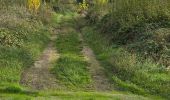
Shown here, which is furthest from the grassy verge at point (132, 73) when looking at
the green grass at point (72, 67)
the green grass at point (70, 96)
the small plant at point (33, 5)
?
the small plant at point (33, 5)

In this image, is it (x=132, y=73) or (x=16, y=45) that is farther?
(x=16, y=45)

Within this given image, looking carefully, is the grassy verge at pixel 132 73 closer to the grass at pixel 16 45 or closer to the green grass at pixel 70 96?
the green grass at pixel 70 96

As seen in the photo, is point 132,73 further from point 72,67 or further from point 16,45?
point 16,45

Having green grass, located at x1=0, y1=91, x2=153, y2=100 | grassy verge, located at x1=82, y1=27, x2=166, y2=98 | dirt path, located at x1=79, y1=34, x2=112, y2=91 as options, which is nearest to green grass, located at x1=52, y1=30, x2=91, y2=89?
dirt path, located at x1=79, y1=34, x2=112, y2=91

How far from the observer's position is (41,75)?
2173 centimetres

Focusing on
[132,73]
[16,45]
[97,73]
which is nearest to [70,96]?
[132,73]

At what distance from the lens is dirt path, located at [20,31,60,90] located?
19891mm

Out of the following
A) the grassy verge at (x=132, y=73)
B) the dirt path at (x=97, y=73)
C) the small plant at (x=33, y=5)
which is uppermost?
the small plant at (x=33, y=5)

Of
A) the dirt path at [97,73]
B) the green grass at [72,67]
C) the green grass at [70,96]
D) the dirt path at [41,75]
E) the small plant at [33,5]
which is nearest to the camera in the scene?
the green grass at [70,96]

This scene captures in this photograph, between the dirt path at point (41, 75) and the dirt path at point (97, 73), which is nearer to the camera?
the dirt path at point (41, 75)

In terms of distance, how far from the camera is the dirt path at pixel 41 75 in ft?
65.3

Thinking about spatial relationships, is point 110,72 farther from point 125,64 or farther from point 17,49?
point 17,49

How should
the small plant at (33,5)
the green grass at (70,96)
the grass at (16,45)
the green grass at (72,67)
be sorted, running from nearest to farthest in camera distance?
the green grass at (70,96) < the green grass at (72,67) < the grass at (16,45) < the small plant at (33,5)

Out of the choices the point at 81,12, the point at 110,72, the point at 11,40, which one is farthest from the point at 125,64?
the point at 81,12
